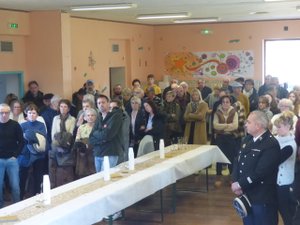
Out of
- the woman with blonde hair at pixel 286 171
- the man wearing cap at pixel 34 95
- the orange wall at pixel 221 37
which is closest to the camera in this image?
the woman with blonde hair at pixel 286 171

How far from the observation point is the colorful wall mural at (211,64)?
15297 mm

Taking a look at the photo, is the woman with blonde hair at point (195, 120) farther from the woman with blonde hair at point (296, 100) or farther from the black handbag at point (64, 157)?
the black handbag at point (64, 157)

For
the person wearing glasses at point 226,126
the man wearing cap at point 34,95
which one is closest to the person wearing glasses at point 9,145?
the person wearing glasses at point 226,126

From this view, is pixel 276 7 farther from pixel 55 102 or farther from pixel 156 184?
pixel 156 184

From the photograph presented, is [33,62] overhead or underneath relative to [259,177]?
overhead

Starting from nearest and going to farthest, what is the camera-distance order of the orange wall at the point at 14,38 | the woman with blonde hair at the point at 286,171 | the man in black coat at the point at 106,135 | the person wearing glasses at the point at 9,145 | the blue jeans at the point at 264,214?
1. the blue jeans at the point at 264,214
2. the woman with blonde hair at the point at 286,171
3. the man in black coat at the point at 106,135
4. the person wearing glasses at the point at 9,145
5. the orange wall at the point at 14,38

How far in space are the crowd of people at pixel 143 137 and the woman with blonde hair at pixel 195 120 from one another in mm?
16

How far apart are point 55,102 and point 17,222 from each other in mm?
4038

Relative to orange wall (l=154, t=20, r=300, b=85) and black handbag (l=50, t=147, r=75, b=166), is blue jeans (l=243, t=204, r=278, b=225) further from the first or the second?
orange wall (l=154, t=20, r=300, b=85)

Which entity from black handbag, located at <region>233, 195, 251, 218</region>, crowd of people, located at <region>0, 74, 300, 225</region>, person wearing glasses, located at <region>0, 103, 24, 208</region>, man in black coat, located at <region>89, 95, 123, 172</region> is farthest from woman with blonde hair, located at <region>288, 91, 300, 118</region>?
person wearing glasses, located at <region>0, 103, 24, 208</region>

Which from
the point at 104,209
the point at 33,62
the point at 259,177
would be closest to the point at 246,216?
the point at 259,177

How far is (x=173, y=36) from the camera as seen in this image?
16000 mm

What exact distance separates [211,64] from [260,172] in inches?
436

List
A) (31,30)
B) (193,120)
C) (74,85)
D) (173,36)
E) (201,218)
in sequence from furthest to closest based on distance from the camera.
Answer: (173,36), (74,85), (31,30), (193,120), (201,218)
